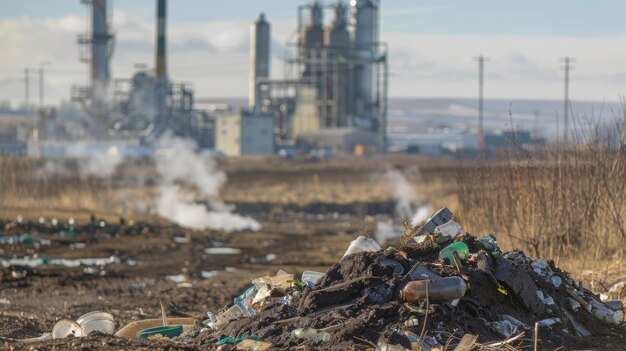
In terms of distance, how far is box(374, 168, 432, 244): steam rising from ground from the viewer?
3469 cm

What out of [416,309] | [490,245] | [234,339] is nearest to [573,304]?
→ [490,245]

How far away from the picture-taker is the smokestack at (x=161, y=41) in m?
78.9

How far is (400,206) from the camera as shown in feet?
157

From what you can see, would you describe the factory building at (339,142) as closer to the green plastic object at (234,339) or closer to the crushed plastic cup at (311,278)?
the crushed plastic cup at (311,278)

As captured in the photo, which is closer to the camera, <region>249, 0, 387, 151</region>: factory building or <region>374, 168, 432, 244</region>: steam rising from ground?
<region>374, 168, 432, 244</region>: steam rising from ground

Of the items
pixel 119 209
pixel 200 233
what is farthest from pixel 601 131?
pixel 119 209

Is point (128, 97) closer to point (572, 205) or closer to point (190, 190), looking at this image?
point (190, 190)

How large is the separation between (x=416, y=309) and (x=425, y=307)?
14 centimetres

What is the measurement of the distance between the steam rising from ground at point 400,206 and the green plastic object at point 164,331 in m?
19.5

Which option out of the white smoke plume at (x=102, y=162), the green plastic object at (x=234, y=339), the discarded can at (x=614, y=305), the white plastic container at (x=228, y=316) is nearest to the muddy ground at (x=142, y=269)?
the green plastic object at (x=234, y=339)

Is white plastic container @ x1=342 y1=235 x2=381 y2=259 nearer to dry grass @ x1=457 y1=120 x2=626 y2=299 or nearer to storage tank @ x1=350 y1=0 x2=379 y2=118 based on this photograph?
dry grass @ x1=457 y1=120 x2=626 y2=299

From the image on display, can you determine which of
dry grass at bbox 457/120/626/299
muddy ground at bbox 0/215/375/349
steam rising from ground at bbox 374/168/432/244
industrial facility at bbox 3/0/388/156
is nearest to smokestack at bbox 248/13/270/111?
industrial facility at bbox 3/0/388/156

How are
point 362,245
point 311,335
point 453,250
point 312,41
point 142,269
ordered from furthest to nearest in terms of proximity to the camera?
1. point 312,41
2. point 142,269
3. point 362,245
4. point 453,250
5. point 311,335

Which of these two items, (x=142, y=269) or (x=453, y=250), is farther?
(x=142, y=269)
